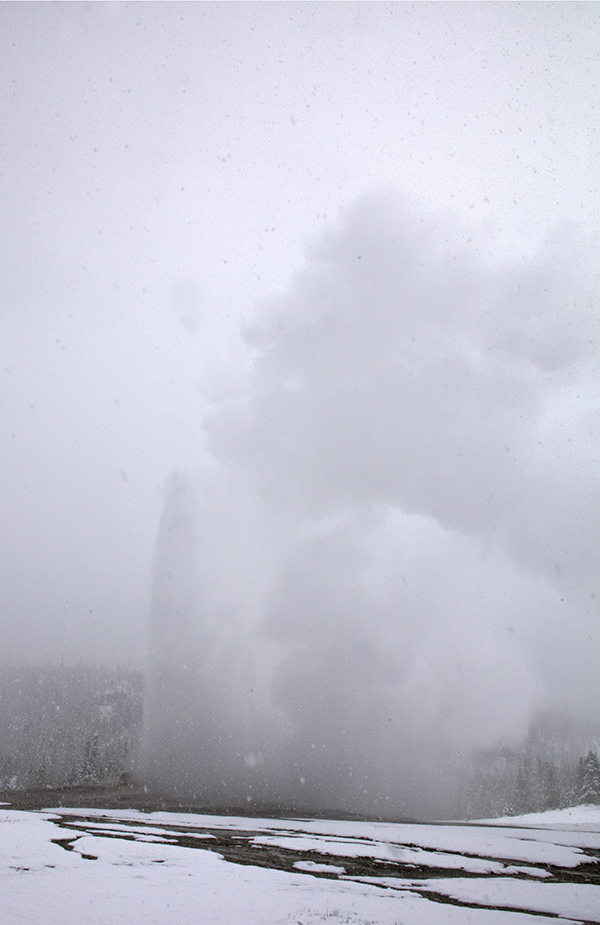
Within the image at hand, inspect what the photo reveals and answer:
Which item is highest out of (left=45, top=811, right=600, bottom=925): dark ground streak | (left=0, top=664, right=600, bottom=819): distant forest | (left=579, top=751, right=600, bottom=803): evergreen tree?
(left=45, top=811, right=600, bottom=925): dark ground streak

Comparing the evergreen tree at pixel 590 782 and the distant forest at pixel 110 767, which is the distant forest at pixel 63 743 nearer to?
the distant forest at pixel 110 767

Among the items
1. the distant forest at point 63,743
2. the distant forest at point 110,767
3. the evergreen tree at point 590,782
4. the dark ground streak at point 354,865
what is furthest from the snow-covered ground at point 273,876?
the distant forest at point 63,743

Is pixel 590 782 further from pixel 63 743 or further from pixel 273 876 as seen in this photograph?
pixel 63 743

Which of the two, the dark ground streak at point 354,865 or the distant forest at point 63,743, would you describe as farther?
the distant forest at point 63,743

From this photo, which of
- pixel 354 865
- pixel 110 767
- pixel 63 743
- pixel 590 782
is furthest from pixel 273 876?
pixel 63 743

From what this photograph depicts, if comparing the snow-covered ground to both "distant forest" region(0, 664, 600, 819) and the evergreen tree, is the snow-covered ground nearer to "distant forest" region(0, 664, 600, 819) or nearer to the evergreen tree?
the evergreen tree

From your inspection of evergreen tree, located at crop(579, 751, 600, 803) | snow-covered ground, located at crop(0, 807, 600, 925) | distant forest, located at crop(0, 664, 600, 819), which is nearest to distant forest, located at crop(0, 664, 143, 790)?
distant forest, located at crop(0, 664, 600, 819)

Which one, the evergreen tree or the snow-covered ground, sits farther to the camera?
the evergreen tree

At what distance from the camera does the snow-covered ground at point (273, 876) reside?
1370cm

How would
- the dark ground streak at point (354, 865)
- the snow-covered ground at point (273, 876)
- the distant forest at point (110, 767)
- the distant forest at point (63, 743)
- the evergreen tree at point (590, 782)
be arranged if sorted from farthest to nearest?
the distant forest at point (63, 743), the distant forest at point (110, 767), the evergreen tree at point (590, 782), the dark ground streak at point (354, 865), the snow-covered ground at point (273, 876)

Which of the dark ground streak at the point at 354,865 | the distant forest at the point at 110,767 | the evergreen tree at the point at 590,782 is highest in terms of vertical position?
the dark ground streak at the point at 354,865

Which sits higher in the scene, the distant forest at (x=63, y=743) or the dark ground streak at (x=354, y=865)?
the dark ground streak at (x=354, y=865)

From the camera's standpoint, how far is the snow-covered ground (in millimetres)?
13703

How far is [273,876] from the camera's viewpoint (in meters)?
19.1
